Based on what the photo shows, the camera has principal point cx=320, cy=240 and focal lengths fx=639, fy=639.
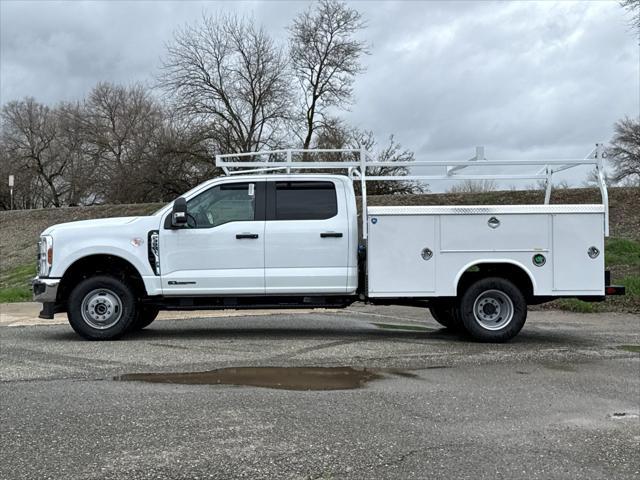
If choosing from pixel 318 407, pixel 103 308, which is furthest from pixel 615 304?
pixel 103 308

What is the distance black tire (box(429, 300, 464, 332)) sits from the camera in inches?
358

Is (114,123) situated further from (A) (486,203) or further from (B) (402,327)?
(B) (402,327)

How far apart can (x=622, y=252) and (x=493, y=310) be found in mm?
8029

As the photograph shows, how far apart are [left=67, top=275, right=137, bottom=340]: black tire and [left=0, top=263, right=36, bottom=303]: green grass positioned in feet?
26.3

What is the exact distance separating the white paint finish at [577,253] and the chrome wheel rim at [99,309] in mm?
5986

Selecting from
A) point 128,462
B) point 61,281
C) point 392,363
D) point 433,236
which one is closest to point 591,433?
point 392,363

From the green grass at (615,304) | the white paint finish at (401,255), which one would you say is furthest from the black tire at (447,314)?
the green grass at (615,304)

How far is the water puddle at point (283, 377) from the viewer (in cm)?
628

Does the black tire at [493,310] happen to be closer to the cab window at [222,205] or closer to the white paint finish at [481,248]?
the white paint finish at [481,248]

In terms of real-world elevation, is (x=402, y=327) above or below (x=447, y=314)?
below

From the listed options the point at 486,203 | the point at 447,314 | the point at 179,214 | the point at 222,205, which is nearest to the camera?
the point at 179,214

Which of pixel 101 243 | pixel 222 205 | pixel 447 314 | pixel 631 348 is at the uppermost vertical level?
pixel 222 205

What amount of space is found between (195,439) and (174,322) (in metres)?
7.07

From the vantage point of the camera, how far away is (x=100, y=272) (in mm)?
8992
